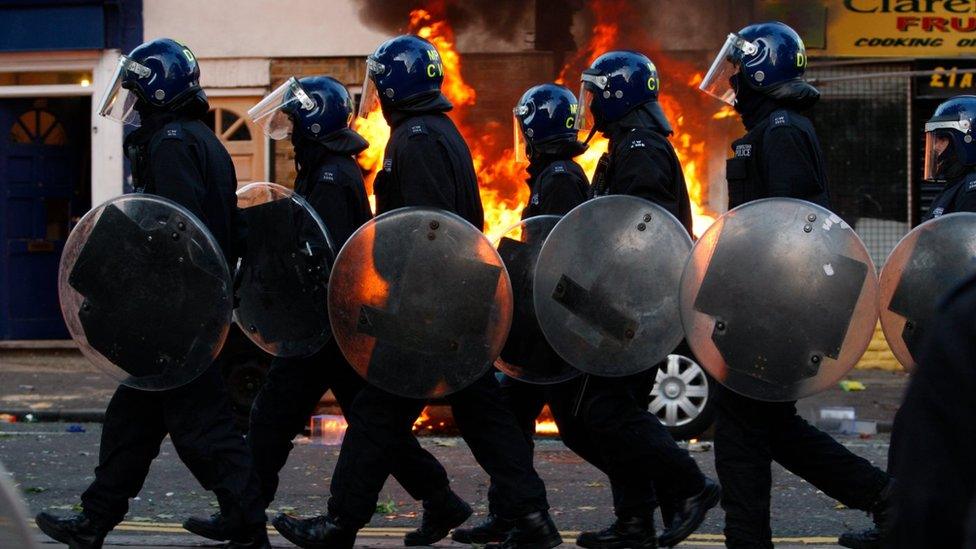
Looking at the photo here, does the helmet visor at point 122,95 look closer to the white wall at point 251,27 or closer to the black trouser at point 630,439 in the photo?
the black trouser at point 630,439

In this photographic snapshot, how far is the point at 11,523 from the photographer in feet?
5.78

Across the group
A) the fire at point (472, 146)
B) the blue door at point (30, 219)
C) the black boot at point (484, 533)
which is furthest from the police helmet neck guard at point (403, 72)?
the blue door at point (30, 219)

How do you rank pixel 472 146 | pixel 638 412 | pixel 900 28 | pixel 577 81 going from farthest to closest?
pixel 900 28 < pixel 577 81 < pixel 472 146 < pixel 638 412

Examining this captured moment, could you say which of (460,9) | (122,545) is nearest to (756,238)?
(122,545)

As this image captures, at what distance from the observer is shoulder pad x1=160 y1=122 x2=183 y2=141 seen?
5.10 meters

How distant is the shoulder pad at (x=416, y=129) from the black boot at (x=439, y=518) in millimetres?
1494

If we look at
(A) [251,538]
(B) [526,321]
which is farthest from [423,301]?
(A) [251,538]

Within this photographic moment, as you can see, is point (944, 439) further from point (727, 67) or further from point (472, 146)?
point (472, 146)

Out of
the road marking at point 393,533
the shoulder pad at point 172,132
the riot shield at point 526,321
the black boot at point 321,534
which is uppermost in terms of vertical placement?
the shoulder pad at point 172,132

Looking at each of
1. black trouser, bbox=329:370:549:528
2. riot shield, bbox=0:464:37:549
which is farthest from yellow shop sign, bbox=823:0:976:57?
riot shield, bbox=0:464:37:549

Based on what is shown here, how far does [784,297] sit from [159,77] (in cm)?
243

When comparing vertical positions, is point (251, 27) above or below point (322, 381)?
above

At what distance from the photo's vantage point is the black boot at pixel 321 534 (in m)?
5.25

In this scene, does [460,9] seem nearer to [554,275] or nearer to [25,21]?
[25,21]
